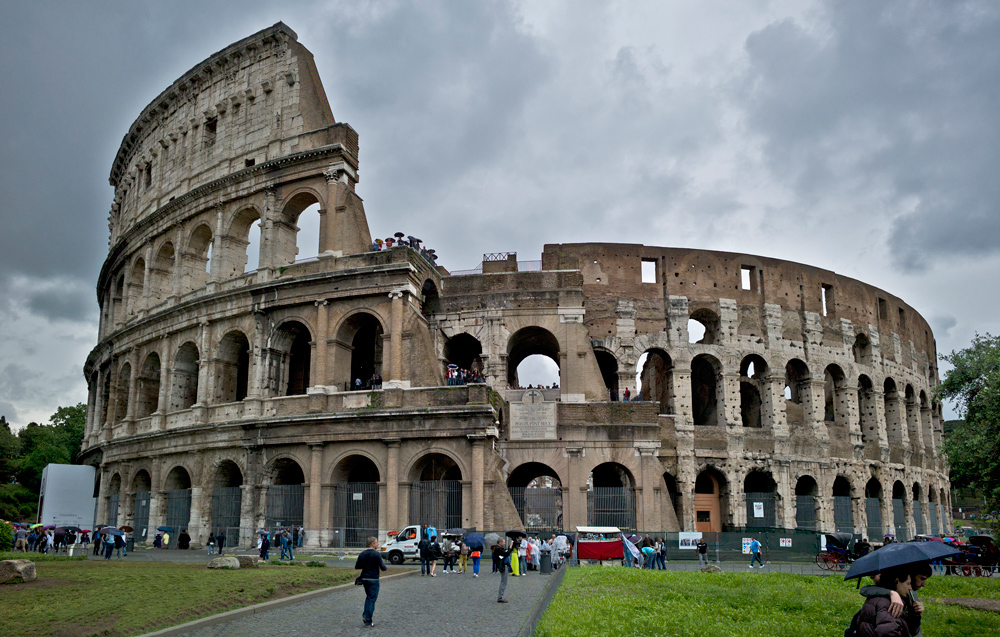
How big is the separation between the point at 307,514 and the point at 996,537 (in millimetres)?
19985

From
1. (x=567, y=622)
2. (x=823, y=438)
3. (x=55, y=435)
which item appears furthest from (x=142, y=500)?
(x=55, y=435)

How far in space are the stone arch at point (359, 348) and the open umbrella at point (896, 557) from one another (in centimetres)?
2227

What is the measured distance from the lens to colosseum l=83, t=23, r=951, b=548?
2698 centimetres

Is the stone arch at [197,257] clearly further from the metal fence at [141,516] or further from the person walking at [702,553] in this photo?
the person walking at [702,553]

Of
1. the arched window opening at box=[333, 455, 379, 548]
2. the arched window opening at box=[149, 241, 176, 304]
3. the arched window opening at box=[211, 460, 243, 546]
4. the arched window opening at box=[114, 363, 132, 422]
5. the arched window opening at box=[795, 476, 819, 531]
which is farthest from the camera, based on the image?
the arched window opening at box=[114, 363, 132, 422]

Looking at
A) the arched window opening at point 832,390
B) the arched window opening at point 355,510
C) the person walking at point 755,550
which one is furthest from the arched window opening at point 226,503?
the arched window opening at point 832,390

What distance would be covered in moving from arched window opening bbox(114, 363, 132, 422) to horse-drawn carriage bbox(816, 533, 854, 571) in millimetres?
29372

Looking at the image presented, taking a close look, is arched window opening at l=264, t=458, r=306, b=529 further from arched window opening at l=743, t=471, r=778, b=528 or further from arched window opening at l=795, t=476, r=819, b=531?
arched window opening at l=795, t=476, r=819, b=531

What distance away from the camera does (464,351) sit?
Answer: 3509 centimetres

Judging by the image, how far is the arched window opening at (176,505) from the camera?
29875mm

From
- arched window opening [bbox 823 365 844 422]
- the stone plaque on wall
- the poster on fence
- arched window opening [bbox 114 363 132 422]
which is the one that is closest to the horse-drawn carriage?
the poster on fence

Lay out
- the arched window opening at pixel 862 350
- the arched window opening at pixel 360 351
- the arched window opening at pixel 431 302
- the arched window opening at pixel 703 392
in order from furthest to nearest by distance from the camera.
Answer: the arched window opening at pixel 862 350 → the arched window opening at pixel 703 392 → the arched window opening at pixel 431 302 → the arched window opening at pixel 360 351

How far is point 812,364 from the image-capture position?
1423 inches

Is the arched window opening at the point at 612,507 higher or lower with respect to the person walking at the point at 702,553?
higher
